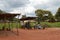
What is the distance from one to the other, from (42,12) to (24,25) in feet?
133

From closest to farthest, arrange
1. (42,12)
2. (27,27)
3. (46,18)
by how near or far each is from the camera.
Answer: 1. (27,27)
2. (46,18)
3. (42,12)

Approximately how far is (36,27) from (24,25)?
277cm

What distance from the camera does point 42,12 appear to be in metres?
81.6

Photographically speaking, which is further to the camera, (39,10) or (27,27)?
(39,10)

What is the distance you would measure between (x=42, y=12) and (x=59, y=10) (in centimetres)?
662

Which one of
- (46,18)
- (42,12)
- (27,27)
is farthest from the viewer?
(42,12)

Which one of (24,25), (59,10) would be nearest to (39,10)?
(59,10)

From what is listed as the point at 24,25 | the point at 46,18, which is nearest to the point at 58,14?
the point at 46,18

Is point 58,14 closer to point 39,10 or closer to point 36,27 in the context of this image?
point 39,10

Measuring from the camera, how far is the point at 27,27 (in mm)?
40219

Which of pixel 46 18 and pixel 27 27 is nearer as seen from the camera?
pixel 27 27

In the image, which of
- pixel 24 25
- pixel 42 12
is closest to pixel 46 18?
pixel 42 12

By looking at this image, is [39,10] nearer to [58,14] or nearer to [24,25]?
[58,14]

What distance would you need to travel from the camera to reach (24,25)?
41750 millimetres
